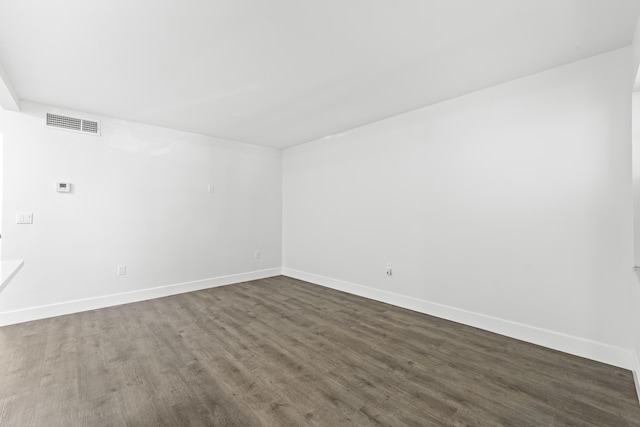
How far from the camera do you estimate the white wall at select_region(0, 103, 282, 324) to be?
3.21 meters

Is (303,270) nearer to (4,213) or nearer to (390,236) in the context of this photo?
(390,236)

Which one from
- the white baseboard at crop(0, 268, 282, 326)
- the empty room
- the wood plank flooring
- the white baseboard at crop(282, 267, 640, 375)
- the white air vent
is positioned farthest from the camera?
the white air vent

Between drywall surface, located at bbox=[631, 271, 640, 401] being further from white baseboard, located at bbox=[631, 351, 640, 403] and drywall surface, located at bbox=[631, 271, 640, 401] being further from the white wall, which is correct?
the white wall

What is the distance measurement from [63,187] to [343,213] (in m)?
3.67

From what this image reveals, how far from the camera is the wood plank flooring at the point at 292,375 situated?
5.52 feet

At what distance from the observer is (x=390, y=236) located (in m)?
3.79

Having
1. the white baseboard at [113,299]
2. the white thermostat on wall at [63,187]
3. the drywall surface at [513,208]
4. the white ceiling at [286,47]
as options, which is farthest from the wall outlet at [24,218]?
the drywall surface at [513,208]

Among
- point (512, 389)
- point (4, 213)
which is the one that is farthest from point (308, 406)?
point (4, 213)

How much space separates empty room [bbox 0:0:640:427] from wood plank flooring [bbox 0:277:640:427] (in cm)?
2

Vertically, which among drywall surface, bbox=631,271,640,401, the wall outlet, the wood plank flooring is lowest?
the wood plank flooring

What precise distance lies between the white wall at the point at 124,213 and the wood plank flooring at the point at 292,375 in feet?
1.95

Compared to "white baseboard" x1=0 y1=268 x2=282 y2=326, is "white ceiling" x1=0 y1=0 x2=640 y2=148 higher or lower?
higher

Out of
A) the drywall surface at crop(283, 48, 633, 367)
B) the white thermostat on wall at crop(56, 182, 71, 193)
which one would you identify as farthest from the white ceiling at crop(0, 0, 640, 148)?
the white thermostat on wall at crop(56, 182, 71, 193)

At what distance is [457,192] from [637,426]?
2.15 m
